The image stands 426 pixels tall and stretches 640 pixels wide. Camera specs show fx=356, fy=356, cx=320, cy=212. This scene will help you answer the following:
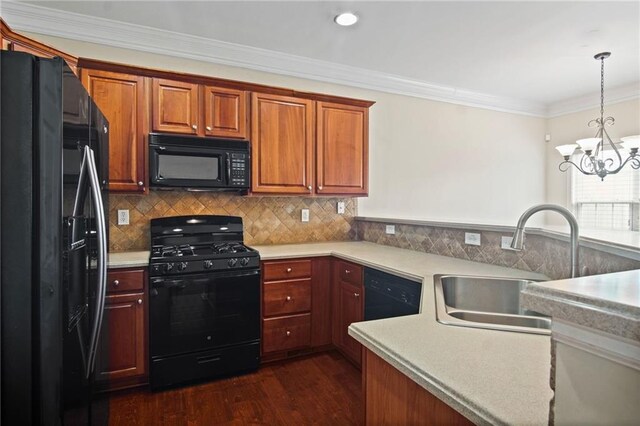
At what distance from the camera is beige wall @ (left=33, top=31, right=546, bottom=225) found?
400 cm

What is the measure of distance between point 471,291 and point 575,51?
9.66 feet

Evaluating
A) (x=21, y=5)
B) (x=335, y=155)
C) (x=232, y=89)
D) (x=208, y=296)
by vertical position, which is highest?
(x=21, y=5)

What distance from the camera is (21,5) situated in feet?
8.37

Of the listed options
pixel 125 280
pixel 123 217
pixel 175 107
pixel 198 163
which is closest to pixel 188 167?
pixel 198 163

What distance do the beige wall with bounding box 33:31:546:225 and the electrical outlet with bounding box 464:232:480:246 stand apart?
1.55 metres

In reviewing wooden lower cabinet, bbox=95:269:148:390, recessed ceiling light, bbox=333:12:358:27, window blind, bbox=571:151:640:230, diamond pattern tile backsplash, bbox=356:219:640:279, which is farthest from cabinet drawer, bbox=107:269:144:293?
window blind, bbox=571:151:640:230

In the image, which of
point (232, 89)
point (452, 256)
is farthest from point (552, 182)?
point (232, 89)

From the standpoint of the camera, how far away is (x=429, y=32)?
118 inches

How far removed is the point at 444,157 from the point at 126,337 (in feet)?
12.6

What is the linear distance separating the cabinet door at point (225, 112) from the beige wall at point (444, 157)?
1.70 feet

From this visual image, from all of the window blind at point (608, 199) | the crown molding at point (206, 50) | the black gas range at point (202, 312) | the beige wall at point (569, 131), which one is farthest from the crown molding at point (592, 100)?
the black gas range at point (202, 312)

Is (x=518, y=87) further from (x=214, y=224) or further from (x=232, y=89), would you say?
(x=214, y=224)

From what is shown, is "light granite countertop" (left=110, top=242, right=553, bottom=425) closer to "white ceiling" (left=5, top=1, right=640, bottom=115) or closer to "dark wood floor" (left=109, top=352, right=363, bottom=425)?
"dark wood floor" (left=109, top=352, right=363, bottom=425)

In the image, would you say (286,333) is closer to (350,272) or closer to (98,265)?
(350,272)
